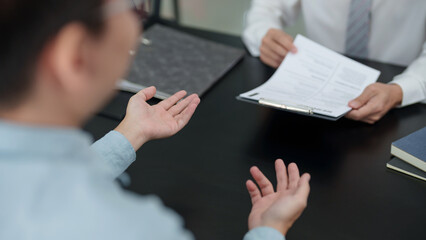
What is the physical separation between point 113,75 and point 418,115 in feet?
3.01

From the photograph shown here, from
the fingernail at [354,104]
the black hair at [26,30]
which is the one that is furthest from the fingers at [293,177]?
the black hair at [26,30]

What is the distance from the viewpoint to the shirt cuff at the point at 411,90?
1.21m

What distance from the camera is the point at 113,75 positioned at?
0.54 metres

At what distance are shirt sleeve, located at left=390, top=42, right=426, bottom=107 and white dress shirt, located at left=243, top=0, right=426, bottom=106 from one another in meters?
0.06

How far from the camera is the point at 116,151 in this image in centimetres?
91

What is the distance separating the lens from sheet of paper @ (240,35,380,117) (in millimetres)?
1142

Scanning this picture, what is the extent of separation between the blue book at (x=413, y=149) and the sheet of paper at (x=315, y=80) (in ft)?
0.47

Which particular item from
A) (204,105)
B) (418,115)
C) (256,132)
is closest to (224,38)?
(204,105)

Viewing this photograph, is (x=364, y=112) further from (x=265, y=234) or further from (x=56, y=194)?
(x=56, y=194)

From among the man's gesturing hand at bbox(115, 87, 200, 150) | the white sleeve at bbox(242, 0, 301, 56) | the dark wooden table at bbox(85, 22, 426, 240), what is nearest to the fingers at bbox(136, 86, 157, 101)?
the man's gesturing hand at bbox(115, 87, 200, 150)

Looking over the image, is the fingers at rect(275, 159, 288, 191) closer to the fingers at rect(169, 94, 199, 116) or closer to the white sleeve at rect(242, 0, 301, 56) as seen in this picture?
the fingers at rect(169, 94, 199, 116)

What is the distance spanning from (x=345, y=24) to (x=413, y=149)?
759 mm

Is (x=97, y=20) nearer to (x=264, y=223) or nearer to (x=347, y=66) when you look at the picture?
(x=264, y=223)

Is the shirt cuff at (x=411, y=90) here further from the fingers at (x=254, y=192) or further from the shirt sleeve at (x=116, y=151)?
the shirt sleeve at (x=116, y=151)
